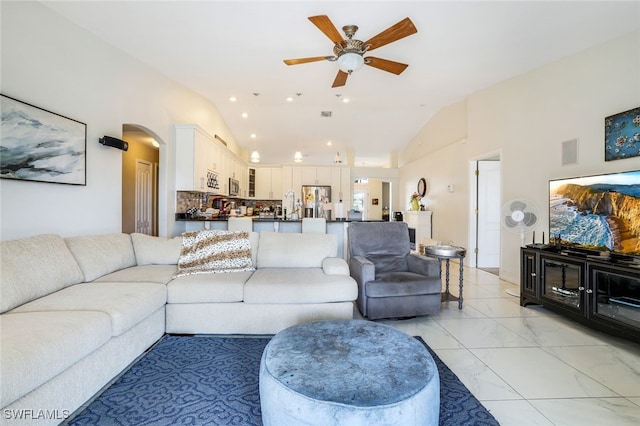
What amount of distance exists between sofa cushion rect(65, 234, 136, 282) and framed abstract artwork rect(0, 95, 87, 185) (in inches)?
25.0

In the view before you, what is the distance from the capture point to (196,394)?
5.43 feet

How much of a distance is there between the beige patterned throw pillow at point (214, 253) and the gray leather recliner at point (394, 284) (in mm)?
1161

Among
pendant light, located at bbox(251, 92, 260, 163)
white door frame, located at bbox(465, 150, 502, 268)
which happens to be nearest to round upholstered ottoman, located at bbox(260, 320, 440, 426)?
white door frame, located at bbox(465, 150, 502, 268)

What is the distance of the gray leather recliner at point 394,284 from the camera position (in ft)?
8.70

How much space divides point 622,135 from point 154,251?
487 cm

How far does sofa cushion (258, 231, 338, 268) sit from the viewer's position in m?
2.97

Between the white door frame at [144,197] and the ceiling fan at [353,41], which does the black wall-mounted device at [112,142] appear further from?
the white door frame at [144,197]

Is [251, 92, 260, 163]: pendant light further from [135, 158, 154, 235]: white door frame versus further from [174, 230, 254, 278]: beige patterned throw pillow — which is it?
[174, 230, 254, 278]: beige patterned throw pillow

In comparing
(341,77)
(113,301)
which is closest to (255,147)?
(341,77)

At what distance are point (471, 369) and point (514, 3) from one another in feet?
10.3

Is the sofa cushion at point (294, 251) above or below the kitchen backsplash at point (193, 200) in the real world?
below

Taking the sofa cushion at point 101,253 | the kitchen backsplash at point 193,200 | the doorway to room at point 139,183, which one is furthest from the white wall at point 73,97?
the doorway to room at point 139,183

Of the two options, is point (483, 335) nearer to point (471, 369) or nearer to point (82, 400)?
point (471, 369)

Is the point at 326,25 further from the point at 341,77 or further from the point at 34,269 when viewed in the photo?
the point at 34,269
